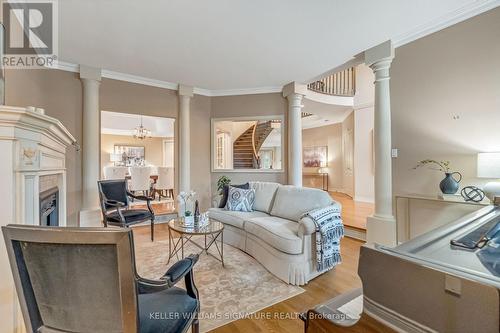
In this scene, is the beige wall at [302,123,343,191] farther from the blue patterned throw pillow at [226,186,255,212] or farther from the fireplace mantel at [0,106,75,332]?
the fireplace mantel at [0,106,75,332]

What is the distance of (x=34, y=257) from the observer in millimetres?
882

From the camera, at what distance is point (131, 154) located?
8922 millimetres

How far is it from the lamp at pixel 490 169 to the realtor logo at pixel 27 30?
13.9 ft

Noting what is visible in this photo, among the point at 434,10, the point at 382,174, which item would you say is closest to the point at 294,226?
the point at 382,174

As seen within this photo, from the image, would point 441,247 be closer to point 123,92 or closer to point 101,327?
point 101,327

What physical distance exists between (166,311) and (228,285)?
1243mm

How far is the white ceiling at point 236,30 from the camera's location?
7.75 ft

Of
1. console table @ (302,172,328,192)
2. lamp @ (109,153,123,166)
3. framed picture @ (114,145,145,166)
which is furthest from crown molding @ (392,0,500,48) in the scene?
lamp @ (109,153,123,166)

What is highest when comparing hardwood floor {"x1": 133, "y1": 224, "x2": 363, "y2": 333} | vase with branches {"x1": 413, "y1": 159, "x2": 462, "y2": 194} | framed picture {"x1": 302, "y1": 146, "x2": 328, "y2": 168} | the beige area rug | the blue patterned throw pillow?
framed picture {"x1": 302, "y1": 146, "x2": 328, "y2": 168}

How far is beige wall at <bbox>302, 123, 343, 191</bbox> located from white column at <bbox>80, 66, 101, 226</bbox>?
703cm

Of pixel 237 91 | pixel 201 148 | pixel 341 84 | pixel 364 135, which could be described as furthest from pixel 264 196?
pixel 341 84

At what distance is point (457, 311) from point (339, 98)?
6.26m

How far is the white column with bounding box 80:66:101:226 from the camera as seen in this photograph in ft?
12.7

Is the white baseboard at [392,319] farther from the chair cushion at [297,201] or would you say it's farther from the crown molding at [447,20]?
the crown molding at [447,20]
